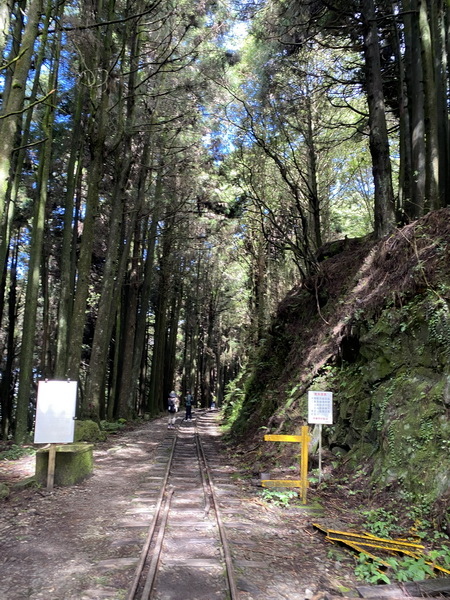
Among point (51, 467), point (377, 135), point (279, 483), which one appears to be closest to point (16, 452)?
point (51, 467)

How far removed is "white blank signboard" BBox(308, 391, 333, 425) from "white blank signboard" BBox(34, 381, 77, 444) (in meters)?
3.97

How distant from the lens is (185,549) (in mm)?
4965

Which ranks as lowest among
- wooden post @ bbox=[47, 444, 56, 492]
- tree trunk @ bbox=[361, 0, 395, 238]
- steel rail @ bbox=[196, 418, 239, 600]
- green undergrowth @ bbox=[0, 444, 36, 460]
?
green undergrowth @ bbox=[0, 444, 36, 460]

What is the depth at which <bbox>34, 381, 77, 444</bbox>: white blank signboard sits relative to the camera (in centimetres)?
712

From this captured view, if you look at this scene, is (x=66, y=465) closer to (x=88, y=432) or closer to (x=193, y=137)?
(x=88, y=432)

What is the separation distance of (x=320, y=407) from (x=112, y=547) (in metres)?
3.79

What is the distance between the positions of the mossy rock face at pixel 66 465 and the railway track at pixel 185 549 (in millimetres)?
1501

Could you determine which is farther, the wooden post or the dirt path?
the wooden post

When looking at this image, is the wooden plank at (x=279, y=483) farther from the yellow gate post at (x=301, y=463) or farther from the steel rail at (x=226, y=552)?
the steel rail at (x=226, y=552)

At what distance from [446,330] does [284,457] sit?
440 cm

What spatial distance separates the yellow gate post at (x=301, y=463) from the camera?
6.89 meters

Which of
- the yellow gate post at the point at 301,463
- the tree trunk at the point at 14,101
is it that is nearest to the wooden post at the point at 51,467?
the yellow gate post at the point at 301,463

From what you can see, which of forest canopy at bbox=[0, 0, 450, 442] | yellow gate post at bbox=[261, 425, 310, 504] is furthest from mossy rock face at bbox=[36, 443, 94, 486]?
forest canopy at bbox=[0, 0, 450, 442]

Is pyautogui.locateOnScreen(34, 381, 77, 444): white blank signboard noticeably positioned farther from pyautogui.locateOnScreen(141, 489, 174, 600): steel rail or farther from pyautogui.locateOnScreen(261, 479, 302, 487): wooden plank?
pyautogui.locateOnScreen(261, 479, 302, 487): wooden plank
